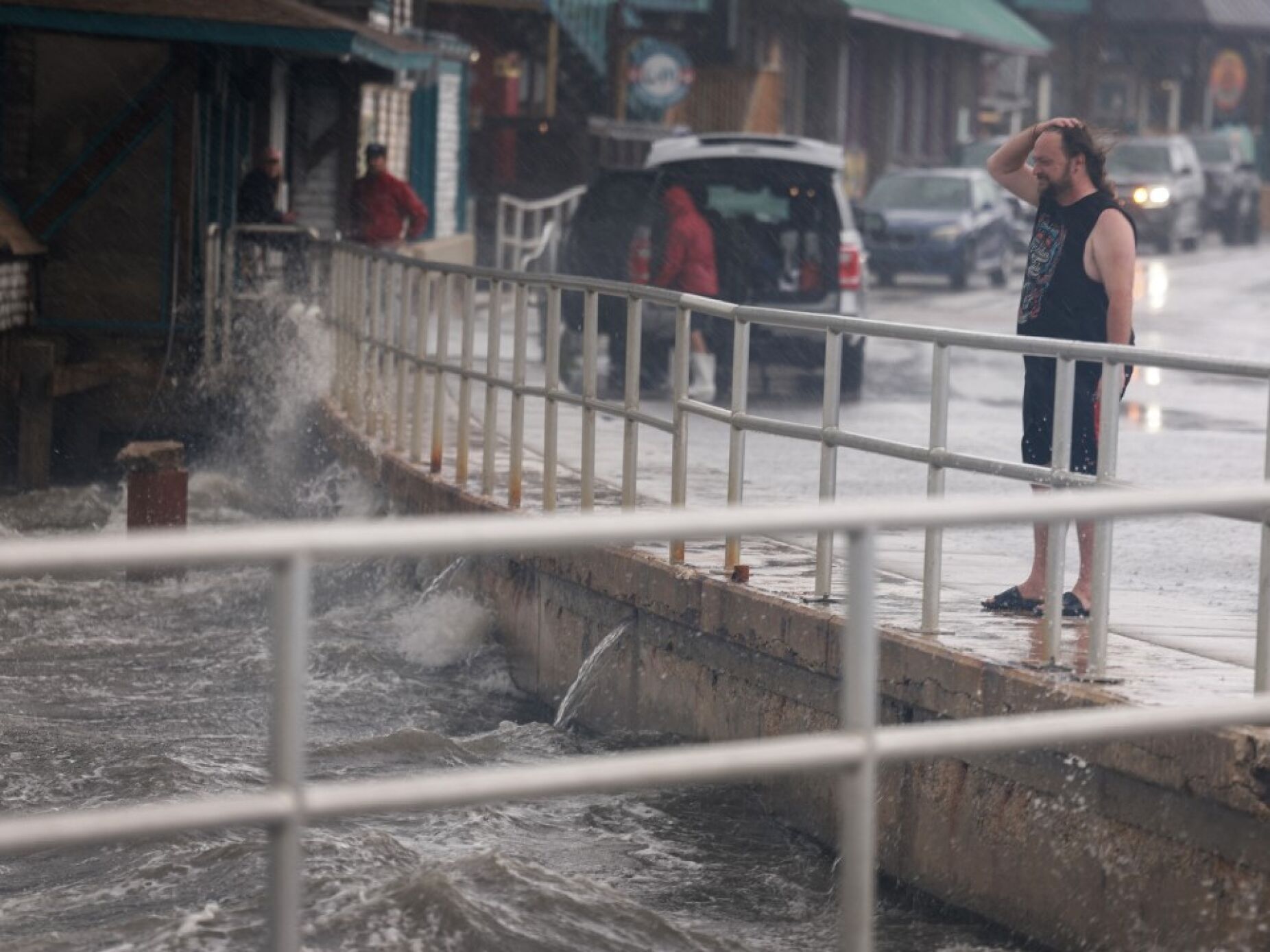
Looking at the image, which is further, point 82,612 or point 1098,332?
point 82,612

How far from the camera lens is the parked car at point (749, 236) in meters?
17.0

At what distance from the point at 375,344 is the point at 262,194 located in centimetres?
500

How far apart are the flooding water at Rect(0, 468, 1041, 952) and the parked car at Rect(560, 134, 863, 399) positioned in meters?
5.68

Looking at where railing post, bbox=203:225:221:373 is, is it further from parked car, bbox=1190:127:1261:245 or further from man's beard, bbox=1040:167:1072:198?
parked car, bbox=1190:127:1261:245

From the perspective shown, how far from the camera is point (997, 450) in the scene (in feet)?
47.3

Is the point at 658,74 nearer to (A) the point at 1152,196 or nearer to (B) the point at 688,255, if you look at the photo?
(A) the point at 1152,196

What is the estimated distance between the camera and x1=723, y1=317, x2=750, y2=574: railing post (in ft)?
25.2

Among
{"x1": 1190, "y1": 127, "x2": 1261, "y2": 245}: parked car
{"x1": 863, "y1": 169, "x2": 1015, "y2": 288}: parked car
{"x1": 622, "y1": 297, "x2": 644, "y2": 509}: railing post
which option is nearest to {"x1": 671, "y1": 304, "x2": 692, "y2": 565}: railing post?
{"x1": 622, "y1": 297, "x2": 644, "y2": 509}: railing post

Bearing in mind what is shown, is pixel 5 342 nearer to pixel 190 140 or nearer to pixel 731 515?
pixel 190 140

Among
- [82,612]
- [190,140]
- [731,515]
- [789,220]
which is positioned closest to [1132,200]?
[789,220]

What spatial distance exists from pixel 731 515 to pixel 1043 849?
3.10 m

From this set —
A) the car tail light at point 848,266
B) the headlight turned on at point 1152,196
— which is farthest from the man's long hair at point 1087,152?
the headlight turned on at point 1152,196

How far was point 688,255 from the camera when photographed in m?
15.1

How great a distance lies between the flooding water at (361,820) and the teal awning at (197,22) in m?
4.91
